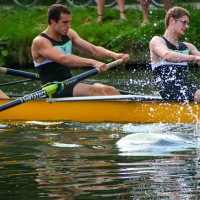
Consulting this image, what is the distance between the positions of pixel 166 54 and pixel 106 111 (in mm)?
950

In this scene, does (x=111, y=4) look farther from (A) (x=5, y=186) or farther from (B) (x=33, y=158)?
(A) (x=5, y=186)

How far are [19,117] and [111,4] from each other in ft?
29.9

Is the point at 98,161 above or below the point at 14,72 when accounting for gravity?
below

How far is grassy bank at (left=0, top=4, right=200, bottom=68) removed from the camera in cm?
1684

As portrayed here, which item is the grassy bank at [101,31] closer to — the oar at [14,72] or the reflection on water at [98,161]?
the oar at [14,72]

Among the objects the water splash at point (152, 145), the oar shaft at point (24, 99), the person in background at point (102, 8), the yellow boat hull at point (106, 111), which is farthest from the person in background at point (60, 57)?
the person in background at point (102, 8)

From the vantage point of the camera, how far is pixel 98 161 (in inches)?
330

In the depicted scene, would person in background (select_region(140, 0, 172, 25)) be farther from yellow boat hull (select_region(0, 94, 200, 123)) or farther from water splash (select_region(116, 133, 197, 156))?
water splash (select_region(116, 133, 197, 156))

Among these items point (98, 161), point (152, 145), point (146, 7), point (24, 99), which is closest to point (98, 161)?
point (98, 161)

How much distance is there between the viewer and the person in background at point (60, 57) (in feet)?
35.7

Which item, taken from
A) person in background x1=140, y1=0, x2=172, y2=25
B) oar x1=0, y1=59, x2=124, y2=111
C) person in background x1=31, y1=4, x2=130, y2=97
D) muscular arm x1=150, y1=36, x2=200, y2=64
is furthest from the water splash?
person in background x1=140, y1=0, x2=172, y2=25

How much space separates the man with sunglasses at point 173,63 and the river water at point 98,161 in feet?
1.66

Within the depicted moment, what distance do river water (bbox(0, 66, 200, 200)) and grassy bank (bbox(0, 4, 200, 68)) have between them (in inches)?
246

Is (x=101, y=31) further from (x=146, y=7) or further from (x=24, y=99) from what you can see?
(x=24, y=99)
